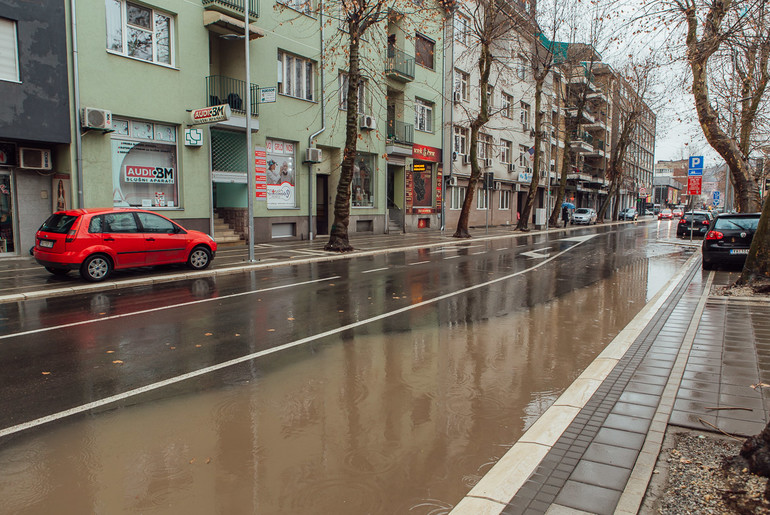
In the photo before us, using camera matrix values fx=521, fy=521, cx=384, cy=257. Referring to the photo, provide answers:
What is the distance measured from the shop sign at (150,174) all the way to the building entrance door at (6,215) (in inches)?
126

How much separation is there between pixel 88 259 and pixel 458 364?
29.5 feet

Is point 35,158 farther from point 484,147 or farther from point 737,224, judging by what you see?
point 484,147

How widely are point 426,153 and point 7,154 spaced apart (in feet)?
70.5

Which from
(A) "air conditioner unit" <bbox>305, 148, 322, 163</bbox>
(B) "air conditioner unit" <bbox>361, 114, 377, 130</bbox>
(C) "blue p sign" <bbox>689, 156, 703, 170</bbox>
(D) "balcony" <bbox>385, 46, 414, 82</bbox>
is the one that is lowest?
(C) "blue p sign" <bbox>689, 156, 703, 170</bbox>

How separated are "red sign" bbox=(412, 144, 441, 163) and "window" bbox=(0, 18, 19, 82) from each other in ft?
64.8

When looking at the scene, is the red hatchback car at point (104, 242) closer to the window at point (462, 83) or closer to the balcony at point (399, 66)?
the balcony at point (399, 66)

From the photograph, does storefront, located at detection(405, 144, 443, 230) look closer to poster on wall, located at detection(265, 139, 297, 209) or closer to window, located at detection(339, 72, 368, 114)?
window, located at detection(339, 72, 368, 114)


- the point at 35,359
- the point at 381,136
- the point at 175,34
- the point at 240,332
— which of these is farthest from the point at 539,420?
the point at 381,136

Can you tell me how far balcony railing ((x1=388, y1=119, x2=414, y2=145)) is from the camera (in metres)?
28.6

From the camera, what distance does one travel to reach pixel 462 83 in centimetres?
3553

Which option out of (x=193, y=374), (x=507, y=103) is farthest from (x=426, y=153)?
(x=193, y=374)

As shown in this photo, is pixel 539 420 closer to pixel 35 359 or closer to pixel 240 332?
pixel 240 332

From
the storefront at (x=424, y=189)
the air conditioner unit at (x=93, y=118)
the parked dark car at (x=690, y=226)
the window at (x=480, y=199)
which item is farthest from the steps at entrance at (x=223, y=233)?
the parked dark car at (x=690, y=226)

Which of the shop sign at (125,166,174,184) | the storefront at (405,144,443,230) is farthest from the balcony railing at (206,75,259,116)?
the storefront at (405,144,443,230)
